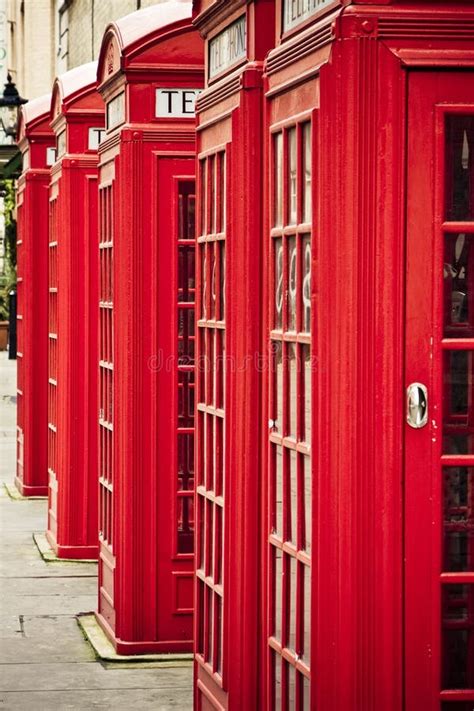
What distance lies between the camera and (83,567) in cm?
1109

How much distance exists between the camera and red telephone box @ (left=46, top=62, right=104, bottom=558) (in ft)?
36.4

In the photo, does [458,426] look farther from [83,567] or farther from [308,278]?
[83,567]

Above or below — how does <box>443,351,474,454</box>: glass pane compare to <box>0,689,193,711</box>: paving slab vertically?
above

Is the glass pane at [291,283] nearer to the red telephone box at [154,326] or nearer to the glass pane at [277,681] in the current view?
the glass pane at [277,681]

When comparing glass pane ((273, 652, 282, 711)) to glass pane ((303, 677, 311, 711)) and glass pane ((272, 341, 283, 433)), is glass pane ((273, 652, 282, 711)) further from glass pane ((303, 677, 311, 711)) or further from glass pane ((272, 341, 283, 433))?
glass pane ((272, 341, 283, 433))

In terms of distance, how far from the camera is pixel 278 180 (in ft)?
17.3

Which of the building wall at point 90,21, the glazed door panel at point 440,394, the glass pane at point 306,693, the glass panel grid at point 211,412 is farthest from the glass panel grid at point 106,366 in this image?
the building wall at point 90,21

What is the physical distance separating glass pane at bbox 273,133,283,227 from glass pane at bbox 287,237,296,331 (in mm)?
146

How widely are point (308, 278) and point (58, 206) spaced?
6.82 m

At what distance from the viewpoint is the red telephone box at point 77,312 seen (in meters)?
11.1

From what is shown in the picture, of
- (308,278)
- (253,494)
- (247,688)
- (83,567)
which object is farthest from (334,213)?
(83,567)

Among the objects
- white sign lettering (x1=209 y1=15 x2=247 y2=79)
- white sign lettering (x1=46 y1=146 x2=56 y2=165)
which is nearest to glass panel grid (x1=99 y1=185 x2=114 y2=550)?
white sign lettering (x1=209 y1=15 x2=247 y2=79)

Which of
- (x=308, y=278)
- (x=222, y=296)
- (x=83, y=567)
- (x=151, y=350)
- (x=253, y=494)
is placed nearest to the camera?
(x=308, y=278)

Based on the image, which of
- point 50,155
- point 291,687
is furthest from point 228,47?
point 50,155
